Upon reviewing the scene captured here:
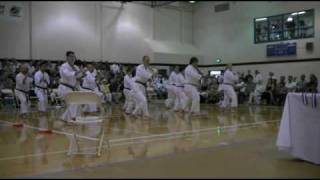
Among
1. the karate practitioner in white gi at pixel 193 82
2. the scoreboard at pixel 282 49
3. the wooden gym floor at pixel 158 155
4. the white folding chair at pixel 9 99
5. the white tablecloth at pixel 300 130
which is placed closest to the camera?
the wooden gym floor at pixel 158 155

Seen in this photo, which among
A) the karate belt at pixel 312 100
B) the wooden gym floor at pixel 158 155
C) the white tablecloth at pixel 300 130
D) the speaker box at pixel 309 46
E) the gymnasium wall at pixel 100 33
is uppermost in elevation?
the gymnasium wall at pixel 100 33

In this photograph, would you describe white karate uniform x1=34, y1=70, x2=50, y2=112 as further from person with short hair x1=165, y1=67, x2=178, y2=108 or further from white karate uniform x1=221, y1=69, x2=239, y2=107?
white karate uniform x1=221, y1=69, x2=239, y2=107

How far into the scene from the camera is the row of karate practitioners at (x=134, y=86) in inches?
398

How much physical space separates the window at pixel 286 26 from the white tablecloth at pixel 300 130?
14005 mm

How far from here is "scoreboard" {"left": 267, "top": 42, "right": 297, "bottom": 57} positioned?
1978cm

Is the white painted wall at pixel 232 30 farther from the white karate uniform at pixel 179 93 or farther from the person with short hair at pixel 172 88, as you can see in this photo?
the white karate uniform at pixel 179 93

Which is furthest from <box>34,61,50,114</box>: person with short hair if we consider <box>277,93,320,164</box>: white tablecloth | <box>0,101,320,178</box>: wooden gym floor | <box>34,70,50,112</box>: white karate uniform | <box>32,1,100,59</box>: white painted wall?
<box>277,93,320,164</box>: white tablecloth

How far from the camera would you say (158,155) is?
5.84m

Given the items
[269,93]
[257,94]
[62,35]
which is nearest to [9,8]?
[62,35]

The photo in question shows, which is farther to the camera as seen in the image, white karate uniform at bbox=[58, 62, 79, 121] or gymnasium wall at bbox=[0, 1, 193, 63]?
gymnasium wall at bbox=[0, 1, 193, 63]

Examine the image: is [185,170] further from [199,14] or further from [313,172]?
[199,14]

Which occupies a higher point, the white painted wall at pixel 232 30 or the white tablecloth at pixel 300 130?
the white painted wall at pixel 232 30

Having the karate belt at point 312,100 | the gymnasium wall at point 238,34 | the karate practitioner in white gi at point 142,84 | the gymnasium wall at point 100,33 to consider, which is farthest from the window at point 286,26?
the karate belt at point 312,100

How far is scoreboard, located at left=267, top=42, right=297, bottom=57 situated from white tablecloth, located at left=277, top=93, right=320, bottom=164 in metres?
15.0
